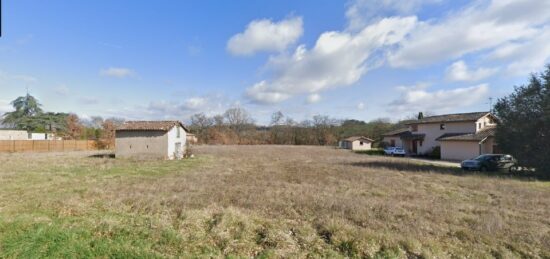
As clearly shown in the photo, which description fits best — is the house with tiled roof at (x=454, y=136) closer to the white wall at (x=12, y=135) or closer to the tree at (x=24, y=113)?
the white wall at (x=12, y=135)

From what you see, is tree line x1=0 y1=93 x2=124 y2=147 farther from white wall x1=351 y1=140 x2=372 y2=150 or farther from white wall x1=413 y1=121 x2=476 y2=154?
white wall x1=413 y1=121 x2=476 y2=154

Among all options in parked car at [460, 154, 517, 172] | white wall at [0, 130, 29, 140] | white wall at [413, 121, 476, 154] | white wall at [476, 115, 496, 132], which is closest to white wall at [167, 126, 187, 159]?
parked car at [460, 154, 517, 172]

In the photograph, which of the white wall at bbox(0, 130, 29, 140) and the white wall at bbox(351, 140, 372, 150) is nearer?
the white wall at bbox(0, 130, 29, 140)

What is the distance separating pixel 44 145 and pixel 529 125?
2122 inches

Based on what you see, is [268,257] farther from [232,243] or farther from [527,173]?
[527,173]

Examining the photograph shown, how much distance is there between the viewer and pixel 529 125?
19250 mm

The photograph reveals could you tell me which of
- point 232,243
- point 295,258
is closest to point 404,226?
point 295,258

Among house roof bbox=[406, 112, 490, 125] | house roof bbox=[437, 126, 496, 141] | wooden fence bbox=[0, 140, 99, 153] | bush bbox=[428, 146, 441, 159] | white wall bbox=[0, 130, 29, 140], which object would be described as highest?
house roof bbox=[406, 112, 490, 125]

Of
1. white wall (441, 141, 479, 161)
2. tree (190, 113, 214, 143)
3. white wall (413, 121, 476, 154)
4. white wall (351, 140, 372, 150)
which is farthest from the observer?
tree (190, 113, 214, 143)

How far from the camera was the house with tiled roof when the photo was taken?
29.4 metres

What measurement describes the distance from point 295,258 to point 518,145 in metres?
21.4

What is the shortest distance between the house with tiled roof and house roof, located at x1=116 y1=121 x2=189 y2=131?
28.8m

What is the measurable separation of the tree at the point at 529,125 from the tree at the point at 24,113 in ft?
237

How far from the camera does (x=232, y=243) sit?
589cm
